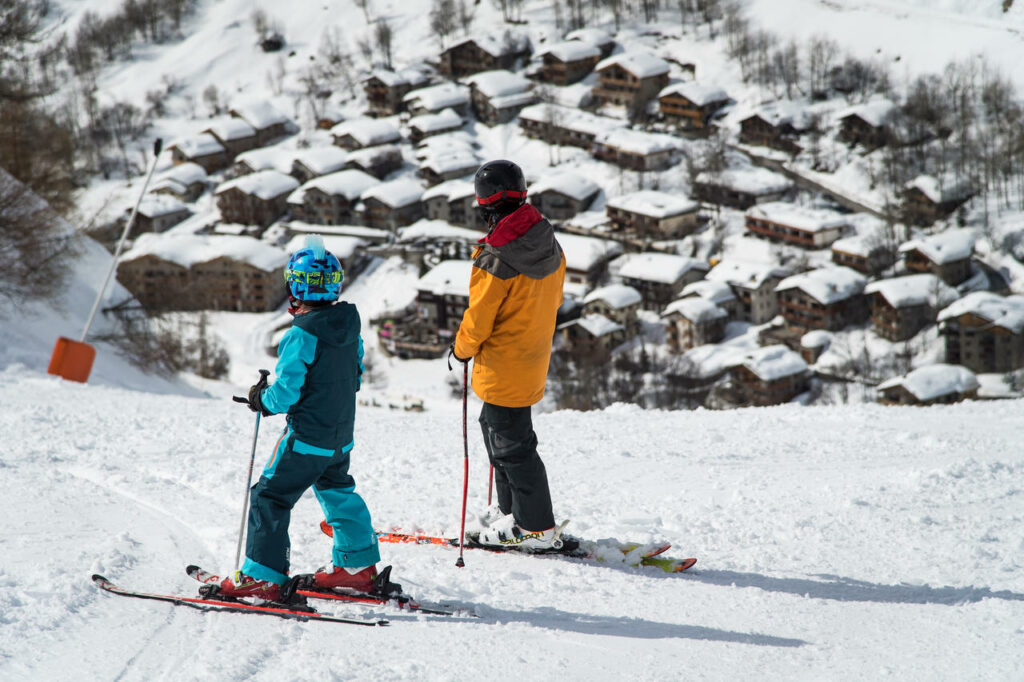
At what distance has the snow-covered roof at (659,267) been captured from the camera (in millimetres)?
31094

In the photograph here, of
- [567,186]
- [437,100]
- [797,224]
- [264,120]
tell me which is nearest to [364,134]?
[437,100]

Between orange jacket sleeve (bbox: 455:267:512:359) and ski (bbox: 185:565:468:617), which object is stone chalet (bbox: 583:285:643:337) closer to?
orange jacket sleeve (bbox: 455:267:512:359)

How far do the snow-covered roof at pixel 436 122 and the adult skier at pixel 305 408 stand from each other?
44.4m

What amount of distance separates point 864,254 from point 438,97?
25.5 meters

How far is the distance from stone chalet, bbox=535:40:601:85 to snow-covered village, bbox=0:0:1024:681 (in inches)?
53.8

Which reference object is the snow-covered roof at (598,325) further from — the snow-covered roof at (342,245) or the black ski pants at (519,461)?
the black ski pants at (519,461)

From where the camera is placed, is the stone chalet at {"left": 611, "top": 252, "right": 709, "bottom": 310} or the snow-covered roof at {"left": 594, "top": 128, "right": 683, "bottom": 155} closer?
the stone chalet at {"left": 611, "top": 252, "right": 709, "bottom": 310}

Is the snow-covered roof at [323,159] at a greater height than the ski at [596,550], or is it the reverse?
the ski at [596,550]

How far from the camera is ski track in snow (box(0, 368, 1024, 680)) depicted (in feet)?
9.27

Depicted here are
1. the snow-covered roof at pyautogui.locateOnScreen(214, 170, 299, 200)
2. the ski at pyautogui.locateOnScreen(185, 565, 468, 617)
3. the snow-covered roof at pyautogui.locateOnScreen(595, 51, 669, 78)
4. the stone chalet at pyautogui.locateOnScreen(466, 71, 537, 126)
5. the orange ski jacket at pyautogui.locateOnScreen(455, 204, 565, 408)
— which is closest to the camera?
the ski at pyautogui.locateOnScreen(185, 565, 468, 617)

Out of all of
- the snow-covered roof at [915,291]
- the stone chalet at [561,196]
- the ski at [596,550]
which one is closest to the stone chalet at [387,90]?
the stone chalet at [561,196]

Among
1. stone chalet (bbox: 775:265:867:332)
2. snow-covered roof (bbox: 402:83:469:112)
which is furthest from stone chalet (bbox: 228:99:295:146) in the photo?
stone chalet (bbox: 775:265:867:332)

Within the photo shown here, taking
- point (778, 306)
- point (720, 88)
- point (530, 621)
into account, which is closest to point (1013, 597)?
point (530, 621)

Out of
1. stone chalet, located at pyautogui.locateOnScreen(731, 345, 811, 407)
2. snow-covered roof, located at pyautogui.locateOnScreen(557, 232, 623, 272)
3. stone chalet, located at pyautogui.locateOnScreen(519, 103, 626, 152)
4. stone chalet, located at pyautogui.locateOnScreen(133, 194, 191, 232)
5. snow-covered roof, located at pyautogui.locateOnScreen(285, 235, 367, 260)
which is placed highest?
stone chalet, located at pyautogui.locateOnScreen(519, 103, 626, 152)
